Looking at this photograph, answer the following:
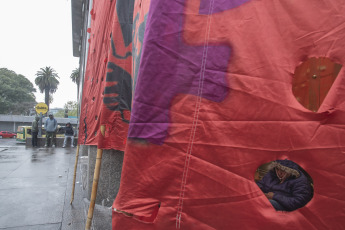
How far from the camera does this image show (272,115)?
3.92 ft

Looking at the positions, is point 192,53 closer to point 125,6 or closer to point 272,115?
point 272,115

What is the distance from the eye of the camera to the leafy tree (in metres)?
52.9

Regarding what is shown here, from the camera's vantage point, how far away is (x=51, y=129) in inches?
522

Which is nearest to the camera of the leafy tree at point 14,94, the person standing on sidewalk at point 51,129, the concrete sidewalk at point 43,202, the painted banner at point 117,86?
the painted banner at point 117,86

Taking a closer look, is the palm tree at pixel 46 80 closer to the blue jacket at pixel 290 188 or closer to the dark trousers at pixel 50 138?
the dark trousers at pixel 50 138

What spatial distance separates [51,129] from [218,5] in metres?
14.0

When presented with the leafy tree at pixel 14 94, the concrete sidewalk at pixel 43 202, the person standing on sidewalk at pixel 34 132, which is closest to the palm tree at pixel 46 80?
the leafy tree at pixel 14 94

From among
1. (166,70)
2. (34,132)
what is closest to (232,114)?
(166,70)

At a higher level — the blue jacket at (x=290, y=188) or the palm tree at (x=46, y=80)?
the palm tree at (x=46, y=80)

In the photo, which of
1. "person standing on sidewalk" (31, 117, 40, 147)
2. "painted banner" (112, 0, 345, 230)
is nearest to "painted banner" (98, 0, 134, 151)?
"painted banner" (112, 0, 345, 230)

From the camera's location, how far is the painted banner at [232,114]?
3.72ft

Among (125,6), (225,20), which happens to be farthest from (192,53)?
(125,6)

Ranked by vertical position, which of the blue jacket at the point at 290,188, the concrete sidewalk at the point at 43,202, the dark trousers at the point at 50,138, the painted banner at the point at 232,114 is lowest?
the concrete sidewalk at the point at 43,202

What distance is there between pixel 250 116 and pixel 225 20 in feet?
1.80
